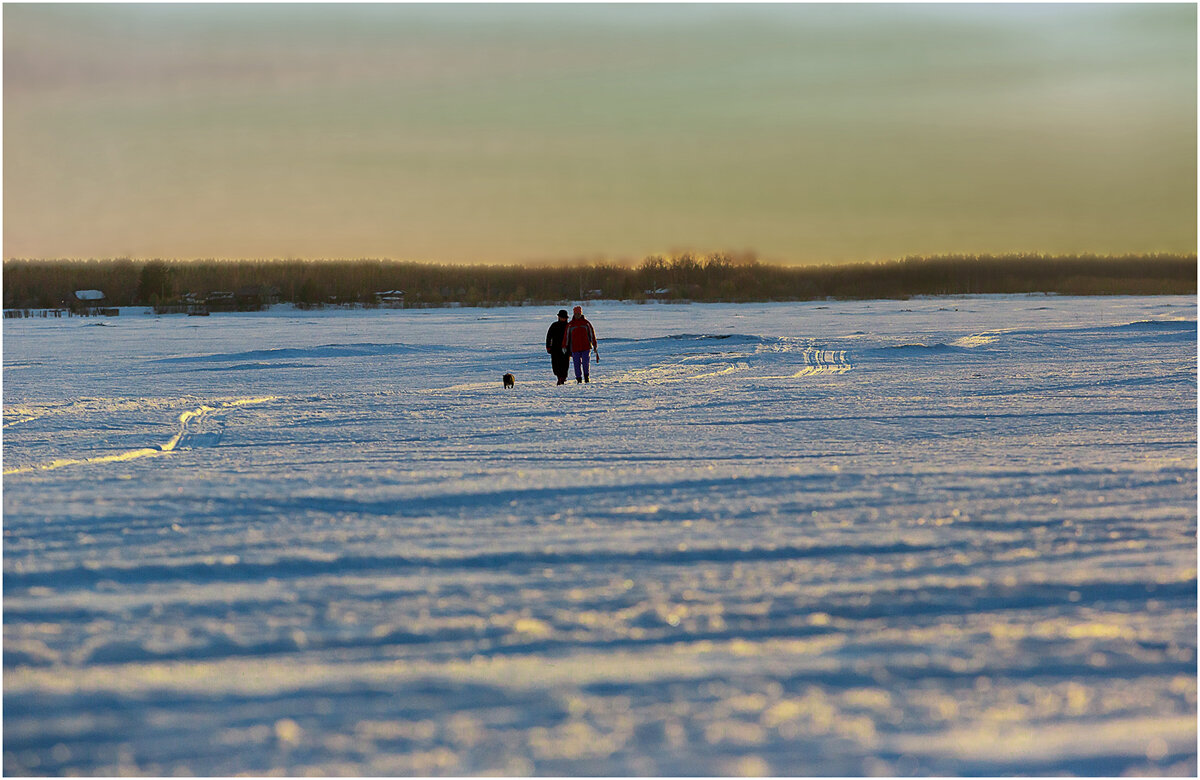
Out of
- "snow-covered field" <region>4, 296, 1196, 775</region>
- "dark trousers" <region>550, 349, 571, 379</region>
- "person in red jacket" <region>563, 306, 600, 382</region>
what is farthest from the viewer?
"dark trousers" <region>550, 349, 571, 379</region>

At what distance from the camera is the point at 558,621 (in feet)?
13.7

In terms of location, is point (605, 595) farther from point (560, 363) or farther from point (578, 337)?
point (560, 363)

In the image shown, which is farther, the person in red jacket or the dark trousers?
the dark trousers

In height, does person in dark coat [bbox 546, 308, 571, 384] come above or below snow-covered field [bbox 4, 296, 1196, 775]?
above

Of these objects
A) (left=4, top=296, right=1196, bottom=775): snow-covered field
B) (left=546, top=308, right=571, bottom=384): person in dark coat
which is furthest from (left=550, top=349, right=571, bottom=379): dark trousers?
(left=4, top=296, right=1196, bottom=775): snow-covered field

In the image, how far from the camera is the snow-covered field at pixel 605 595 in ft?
10.8

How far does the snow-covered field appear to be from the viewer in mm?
3279

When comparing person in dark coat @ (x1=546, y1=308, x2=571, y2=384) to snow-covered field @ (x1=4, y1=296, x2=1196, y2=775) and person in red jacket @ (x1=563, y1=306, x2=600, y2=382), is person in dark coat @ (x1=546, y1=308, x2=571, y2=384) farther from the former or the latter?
snow-covered field @ (x1=4, y1=296, x2=1196, y2=775)

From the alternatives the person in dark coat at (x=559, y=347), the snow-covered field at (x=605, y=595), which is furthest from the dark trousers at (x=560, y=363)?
the snow-covered field at (x=605, y=595)

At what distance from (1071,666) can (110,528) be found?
15.7 feet

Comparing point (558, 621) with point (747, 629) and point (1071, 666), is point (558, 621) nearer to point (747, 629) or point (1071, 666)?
point (747, 629)

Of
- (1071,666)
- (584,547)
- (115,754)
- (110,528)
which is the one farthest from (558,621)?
(110,528)

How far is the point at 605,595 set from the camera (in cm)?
448

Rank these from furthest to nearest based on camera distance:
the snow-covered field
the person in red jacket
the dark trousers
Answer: the dark trousers, the person in red jacket, the snow-covered field
